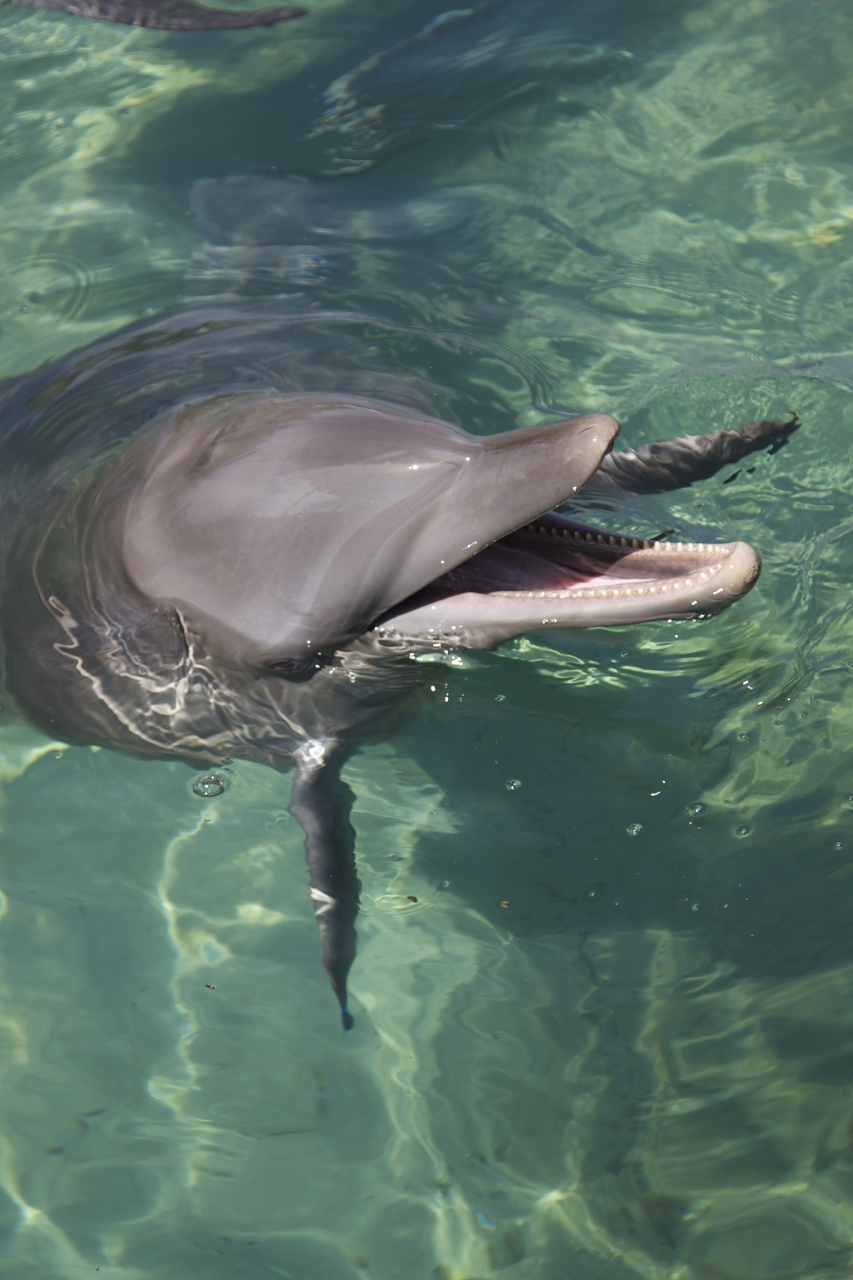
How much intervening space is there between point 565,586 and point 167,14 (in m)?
8.05

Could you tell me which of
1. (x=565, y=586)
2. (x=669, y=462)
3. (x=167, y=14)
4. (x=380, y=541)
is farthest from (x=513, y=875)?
(x=167, y=14)

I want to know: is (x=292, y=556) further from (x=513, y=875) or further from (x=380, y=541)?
(x=513, y=875)

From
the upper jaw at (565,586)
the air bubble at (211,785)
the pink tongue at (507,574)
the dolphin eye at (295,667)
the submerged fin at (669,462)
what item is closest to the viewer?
the upper jaw at (565,586)

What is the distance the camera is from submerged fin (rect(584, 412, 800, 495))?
5934 mm

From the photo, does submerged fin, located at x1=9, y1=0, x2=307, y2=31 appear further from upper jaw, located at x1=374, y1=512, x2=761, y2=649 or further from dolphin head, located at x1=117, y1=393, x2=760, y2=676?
upper jaw, located at x1=374, y1=512, x2=761, y2=649

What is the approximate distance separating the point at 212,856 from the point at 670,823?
2.17 m

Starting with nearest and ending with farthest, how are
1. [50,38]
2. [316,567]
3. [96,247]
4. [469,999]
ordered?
[316,567], [469,999], [96,247], [50,38]

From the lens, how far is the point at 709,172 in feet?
26.7

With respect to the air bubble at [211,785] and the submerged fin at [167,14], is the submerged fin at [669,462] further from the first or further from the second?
the submerged fin at [167,14]

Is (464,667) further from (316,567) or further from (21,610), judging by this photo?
(21,610)

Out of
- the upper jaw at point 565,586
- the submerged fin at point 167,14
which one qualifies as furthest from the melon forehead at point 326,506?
the submerged fin at point 167,14

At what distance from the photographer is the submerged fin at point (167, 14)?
31.7ft

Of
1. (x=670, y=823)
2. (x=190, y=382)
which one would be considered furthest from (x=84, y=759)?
(x=670, y=823)

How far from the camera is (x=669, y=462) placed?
5.94 meters
